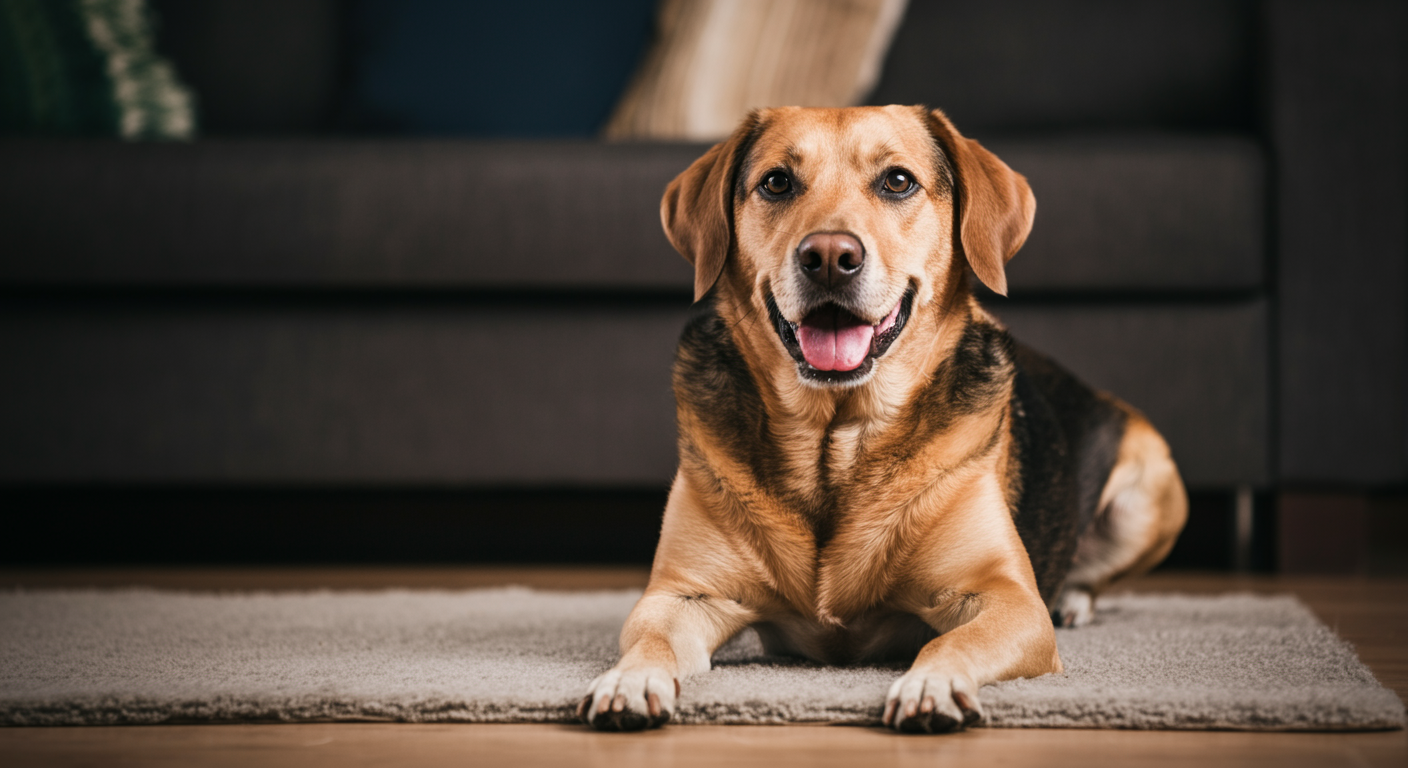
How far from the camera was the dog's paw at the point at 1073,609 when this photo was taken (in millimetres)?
2066

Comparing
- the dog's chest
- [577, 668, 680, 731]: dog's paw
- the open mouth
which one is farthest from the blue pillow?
[577, 668, 680, 731]: dog's paw

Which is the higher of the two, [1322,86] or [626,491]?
[1322,86]

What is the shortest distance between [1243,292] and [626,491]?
1.57 m

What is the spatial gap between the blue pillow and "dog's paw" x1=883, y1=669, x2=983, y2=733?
274 centimetres

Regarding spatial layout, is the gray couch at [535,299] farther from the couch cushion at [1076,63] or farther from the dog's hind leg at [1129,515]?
the couch cushion at [1076,63]

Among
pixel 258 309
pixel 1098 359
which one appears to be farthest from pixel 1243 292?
pixel 258 309

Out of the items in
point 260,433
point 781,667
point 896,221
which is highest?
point 896,221

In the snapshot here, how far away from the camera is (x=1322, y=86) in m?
2.68

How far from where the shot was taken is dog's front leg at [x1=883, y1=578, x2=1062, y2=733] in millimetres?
1279

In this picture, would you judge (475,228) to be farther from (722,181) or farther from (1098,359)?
(1098,359)

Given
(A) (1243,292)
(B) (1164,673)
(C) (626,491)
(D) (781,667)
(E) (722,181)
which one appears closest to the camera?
(B) (1164,673)

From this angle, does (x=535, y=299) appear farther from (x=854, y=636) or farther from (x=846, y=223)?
(x=854, y=636)

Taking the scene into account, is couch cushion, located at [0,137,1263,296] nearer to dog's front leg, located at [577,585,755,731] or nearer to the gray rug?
the gray rug

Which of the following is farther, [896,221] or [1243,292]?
[1243,292]
